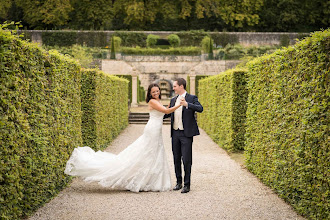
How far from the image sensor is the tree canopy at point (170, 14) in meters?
44.1

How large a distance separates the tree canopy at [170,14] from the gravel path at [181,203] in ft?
127

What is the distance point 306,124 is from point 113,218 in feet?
8.03

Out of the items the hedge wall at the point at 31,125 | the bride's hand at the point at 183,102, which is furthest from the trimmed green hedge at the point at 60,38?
the bride's hand at the point at 183,102

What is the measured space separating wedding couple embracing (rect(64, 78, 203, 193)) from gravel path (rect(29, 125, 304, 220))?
197 mm

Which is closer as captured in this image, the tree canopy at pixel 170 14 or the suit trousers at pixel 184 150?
the suit trousers at pixel 184 150

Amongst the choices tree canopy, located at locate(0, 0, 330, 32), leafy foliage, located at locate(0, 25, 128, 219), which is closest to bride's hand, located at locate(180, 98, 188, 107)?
leafy foliage, located at locate(0, 25, 128, 219)

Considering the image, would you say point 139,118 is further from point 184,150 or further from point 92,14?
point 92,14

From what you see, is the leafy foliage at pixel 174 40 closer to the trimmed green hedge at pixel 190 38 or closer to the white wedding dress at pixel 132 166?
the trimmed green hedge at pixel 190 38

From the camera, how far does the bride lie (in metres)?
5.60

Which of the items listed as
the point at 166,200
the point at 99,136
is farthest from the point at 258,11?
the point at 166,200

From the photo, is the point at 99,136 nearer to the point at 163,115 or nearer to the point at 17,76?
the point at 163,115

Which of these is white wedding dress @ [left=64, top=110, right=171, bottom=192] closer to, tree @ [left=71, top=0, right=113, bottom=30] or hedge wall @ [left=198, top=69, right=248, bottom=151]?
hedge wall @ [left=198, top=69, right=248, bottom=151]

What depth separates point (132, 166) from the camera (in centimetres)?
566

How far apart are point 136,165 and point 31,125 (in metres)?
1.80
